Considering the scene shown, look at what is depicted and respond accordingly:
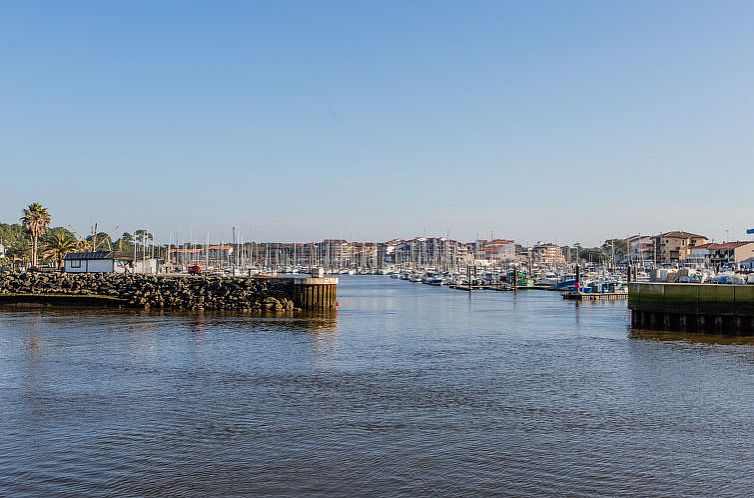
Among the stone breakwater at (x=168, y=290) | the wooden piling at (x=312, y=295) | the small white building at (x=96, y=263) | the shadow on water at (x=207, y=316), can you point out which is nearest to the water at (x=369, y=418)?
the shadow on water at (x=207, y=316)

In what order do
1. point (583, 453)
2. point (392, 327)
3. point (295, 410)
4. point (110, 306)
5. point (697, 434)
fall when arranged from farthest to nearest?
point (110, 306) < point (392, 327) < point (295, 410) < point (697, 434) < point (583, 453)

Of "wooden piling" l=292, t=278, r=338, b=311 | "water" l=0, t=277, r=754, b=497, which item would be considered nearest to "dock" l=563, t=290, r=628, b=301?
"wooden piling" l=292, t=278, r=338, b=311

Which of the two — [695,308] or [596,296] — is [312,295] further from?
[596,296]

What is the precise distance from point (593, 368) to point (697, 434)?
44.7 ft

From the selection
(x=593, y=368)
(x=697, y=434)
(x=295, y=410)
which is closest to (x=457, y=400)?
(x=295, y=410)

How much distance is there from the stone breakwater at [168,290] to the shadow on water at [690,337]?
3356cm

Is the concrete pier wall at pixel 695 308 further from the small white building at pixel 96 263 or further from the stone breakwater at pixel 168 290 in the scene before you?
the small white building at pixel 96 263

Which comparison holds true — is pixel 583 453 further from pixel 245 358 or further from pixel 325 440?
pixel 245 358

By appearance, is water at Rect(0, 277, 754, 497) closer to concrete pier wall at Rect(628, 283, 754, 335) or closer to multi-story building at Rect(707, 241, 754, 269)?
concrete pier wall at Rect(628, 283, 754, 335)

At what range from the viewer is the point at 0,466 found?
18000 mm

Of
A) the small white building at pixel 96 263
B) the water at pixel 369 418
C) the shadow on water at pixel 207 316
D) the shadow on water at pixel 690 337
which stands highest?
the small white building at pixel 96 263

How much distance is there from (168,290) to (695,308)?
52.3m

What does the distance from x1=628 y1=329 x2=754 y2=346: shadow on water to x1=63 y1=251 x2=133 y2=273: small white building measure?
67309 mm

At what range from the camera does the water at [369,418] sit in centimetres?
1725
